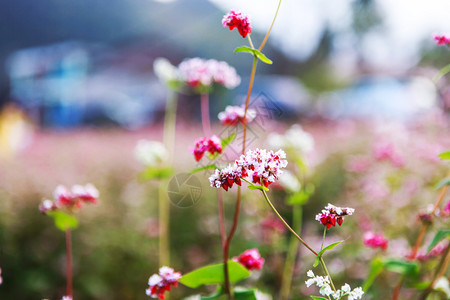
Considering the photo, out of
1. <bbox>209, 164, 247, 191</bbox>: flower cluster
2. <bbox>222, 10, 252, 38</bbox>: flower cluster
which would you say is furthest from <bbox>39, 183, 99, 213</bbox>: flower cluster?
<bbox>222, 10, 252, 38</bbox>: flower cluster

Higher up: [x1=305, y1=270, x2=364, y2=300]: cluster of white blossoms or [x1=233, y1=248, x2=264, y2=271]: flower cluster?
[x1=233, y1=248, x2=264, y2=271]: flower cluster

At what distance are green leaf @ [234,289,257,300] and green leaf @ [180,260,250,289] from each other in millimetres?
55

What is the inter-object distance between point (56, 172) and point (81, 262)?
1233mm

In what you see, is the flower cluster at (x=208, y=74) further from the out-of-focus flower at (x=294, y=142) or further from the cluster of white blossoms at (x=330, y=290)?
the cluster of white blossoms at (x=330, y=290)

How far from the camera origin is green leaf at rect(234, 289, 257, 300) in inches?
54.0

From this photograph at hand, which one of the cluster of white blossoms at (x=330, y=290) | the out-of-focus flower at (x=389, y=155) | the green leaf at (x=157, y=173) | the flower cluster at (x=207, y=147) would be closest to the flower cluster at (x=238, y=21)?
the flower cluster at (x=207, y=147)

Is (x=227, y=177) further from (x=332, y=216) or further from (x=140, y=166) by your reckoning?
(x=140, y=166)

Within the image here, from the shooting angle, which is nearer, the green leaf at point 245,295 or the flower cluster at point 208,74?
the green leaf at point 245,295

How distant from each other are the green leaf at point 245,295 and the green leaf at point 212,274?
5 centimetres

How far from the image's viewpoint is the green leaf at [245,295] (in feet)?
4.50

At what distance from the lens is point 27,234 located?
10.1ft

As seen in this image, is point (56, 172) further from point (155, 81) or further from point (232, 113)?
point (155, 81)

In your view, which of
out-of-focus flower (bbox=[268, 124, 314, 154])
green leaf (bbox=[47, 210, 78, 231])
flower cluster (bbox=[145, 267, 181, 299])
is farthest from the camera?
out-of-focus flower (bbox=[268, 124, 314, 154])

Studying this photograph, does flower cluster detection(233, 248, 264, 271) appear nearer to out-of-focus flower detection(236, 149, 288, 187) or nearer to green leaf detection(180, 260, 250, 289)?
green leaf detection(180, 260, 250, 289)
